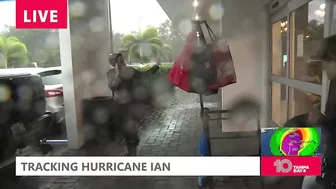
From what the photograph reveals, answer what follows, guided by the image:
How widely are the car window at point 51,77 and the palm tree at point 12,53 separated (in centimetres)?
51

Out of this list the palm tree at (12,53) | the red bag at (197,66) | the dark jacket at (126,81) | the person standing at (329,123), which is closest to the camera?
the person standing at (329,123)

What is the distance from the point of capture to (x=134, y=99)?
103 inches

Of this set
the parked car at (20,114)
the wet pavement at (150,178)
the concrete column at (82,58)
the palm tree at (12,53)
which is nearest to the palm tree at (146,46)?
the concrete column at (82,58)

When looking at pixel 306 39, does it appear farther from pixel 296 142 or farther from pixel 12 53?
A: pixel 12 53

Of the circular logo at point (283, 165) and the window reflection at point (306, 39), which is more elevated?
the window reflection at point (306, 39)

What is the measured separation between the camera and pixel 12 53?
1867 mm

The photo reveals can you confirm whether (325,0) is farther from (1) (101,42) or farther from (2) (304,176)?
(1) (101,42)

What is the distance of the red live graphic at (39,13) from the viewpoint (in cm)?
161

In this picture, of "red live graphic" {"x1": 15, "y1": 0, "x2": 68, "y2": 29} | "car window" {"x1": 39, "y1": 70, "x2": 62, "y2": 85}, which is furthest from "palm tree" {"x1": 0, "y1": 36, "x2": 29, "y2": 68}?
"car window" {"x1": 39, "y1": 70, "x2": 62, "y2": 85}

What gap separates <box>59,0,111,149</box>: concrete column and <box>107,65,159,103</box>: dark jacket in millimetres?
79

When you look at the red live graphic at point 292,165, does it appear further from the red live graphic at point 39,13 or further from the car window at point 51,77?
the car window at point 51,77

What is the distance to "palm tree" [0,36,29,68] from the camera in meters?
1.81

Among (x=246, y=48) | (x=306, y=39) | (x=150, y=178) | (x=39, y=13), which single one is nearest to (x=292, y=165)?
Result: (x=150, y=178)

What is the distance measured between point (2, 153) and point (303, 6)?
113 inches
